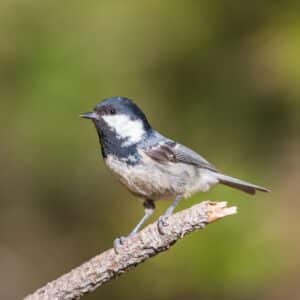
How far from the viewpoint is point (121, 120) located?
113 inches

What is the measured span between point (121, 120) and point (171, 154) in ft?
0.66

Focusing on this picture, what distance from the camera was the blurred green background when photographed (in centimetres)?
360

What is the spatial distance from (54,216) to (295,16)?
1.42 metres

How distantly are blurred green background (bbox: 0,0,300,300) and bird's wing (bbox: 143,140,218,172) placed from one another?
0.54m

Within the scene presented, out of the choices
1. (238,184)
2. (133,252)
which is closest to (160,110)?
(238,184)

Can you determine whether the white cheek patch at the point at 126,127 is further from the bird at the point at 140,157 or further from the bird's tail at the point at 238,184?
the bird's tail at the point at 238,184

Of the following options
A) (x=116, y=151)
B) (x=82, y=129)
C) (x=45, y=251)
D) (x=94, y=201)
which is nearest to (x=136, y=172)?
A: (x=116, y=151)

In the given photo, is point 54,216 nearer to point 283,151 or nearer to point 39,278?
point 39,278

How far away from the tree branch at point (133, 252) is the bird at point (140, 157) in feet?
1.73

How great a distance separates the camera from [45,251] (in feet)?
13.8

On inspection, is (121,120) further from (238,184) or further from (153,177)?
(238,184)

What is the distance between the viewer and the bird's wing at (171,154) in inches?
113

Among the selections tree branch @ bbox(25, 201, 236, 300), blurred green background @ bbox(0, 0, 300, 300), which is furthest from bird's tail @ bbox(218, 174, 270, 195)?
tree branch @ bbox(25, 201, 236, 300)

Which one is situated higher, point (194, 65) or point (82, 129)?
point (194, 65)
